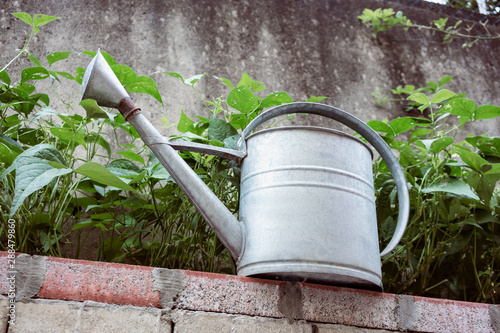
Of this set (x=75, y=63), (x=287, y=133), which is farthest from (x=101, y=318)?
(x=75, y=63)

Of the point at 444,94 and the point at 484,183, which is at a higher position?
the point at 444,94

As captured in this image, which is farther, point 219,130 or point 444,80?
point 444,80

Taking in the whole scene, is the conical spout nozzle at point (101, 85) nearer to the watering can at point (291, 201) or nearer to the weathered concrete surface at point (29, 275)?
the watering can at point (291, 201)

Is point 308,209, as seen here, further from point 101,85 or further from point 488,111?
point 488,111

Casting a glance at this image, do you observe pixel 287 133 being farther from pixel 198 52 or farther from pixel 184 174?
pixel 198 52

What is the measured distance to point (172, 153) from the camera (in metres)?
0.78

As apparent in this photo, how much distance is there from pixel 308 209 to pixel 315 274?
0.11 metres

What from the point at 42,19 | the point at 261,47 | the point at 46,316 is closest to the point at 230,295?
the point at 46,316

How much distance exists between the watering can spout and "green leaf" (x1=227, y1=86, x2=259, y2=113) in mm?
226

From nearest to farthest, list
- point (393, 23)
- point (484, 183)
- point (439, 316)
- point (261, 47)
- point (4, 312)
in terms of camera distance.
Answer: point (4, 312) → point (439, 316) → point (484, 183) → point (261, 47) → point (393, 23)

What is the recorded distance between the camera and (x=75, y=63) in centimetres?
143

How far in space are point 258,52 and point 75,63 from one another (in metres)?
0.66

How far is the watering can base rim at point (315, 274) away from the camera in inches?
28.0

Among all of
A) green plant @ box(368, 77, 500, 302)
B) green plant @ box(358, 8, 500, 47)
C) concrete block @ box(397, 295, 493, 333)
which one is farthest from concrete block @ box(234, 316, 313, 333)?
green plant @ box(358, 8, 500, 47)
